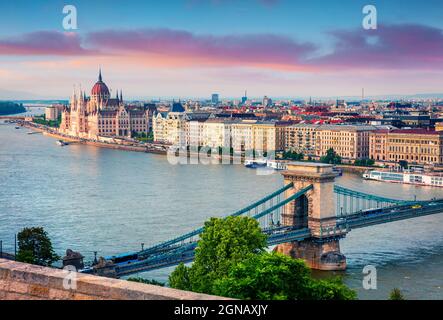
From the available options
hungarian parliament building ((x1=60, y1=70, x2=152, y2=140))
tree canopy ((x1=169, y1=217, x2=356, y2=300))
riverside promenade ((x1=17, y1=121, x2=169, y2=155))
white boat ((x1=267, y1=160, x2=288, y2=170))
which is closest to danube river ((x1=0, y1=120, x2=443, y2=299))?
white boat ((x1=267, y1=160, x2=288, y2=170))

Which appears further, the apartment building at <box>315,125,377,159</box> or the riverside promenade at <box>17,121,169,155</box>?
the riverside promenade at <box>17,121,169,155</box>

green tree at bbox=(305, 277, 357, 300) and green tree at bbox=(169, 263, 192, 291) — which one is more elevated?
green tree at bbox=(305, 277, 357, 300)

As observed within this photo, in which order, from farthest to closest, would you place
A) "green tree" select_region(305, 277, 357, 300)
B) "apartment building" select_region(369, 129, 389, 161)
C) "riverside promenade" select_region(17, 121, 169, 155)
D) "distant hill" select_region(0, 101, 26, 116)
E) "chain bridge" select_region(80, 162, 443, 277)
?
"distant hill" select_region(0, 101, 26, 116), "riverside promenade" select_region(17, 121, 169, 155), "apartment building" select_region(369, 129, 389, 161), "chain bridge" select_region(80, 162, 443, 277), "green tree" select_region(305, 277, 357, 300)

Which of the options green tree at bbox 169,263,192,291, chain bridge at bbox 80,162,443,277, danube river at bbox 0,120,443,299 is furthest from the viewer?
chain bridge at bbox 80,162,443,277

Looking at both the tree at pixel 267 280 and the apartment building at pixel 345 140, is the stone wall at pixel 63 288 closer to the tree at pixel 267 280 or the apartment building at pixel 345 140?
the tree at pixel 267 280

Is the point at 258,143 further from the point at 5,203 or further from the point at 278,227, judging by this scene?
the point at 278,227

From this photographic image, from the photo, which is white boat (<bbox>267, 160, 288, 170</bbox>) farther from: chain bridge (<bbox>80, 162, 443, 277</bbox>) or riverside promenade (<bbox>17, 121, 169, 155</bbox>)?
chain bridge (<bbox>80, 162, 443, 277</bbox>)

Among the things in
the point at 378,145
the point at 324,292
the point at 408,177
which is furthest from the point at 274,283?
the point at 378,145

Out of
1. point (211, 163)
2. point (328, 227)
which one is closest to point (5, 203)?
point (328, 227)

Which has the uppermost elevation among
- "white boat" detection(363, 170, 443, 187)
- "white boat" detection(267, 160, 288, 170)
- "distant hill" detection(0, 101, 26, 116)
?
"distant hill" detection(0, 101, 26, 116)
